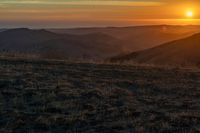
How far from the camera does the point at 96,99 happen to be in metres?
12.8

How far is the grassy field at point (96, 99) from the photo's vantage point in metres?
10.1

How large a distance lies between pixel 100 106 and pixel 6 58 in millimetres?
10659

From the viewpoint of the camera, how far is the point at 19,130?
9.80 m

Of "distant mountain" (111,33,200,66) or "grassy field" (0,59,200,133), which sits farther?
"distant mountain" (111,33,200,66)

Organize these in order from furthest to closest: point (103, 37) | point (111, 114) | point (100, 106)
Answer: point (103, 37) < point (100, 106) < point (111, 114)

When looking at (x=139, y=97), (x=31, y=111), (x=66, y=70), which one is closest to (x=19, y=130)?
(x=31, y=111)

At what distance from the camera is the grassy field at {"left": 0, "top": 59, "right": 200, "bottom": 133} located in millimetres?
10094

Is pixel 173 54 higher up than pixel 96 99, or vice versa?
pixel 96 99

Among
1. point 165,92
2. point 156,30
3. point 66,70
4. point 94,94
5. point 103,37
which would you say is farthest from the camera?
point 156,30

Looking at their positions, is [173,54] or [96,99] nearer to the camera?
[96,99]

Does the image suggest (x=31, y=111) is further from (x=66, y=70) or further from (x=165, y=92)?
(x=66, y=70)

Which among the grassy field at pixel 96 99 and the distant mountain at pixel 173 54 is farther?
the distant mountain at pixel 173 54

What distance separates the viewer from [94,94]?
528 inches

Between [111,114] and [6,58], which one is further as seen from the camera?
[6,58]
